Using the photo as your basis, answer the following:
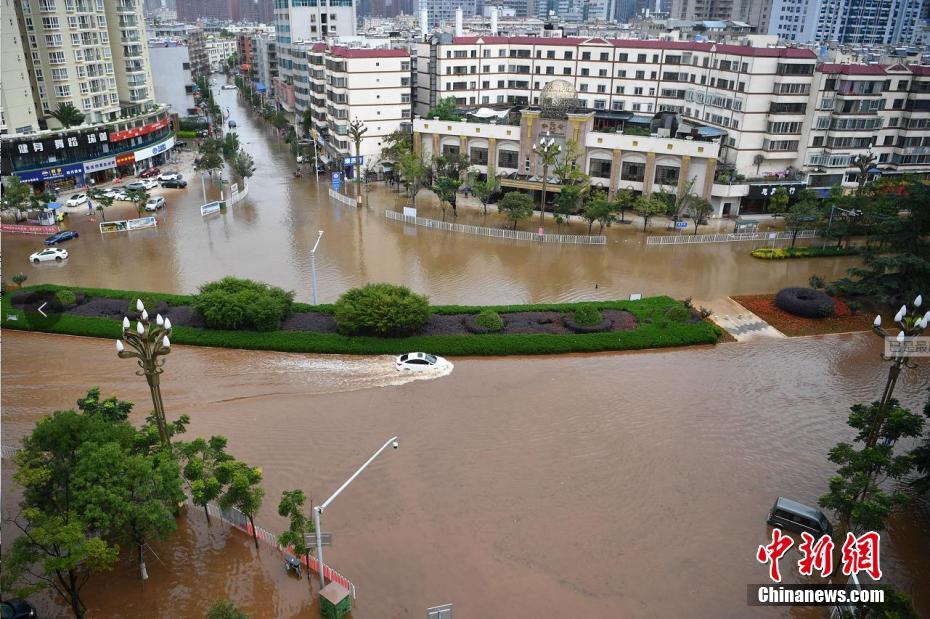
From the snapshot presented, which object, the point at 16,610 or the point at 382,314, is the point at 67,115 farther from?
the point at 16,610

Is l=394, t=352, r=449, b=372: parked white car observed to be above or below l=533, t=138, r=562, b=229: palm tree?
below

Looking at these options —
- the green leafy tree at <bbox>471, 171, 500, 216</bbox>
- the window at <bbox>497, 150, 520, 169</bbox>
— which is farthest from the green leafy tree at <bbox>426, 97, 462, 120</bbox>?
the green leafy tree at <bbox>471, 171, 500, 216</bbox>

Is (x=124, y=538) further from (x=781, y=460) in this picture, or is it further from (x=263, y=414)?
(x=781, y=460)

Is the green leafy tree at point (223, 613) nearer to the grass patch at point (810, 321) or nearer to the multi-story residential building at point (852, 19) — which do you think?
the grass patch at point (810, 321)

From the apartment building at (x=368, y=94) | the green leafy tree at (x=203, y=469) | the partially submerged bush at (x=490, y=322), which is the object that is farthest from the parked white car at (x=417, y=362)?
the apartment building at (x=368, y=94)

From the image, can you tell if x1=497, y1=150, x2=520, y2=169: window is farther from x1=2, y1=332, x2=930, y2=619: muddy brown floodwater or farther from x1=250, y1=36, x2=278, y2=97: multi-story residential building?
x1=250, y1=36, x2=278, y2=97: multi-story residential building

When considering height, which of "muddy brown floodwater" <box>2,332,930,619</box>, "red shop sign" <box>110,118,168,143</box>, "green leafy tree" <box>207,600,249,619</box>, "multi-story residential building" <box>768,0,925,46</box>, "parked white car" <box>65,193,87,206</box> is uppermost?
"multi-story residential building" <box>768,0,925,46</box>

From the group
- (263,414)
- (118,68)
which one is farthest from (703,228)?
(118,68)
